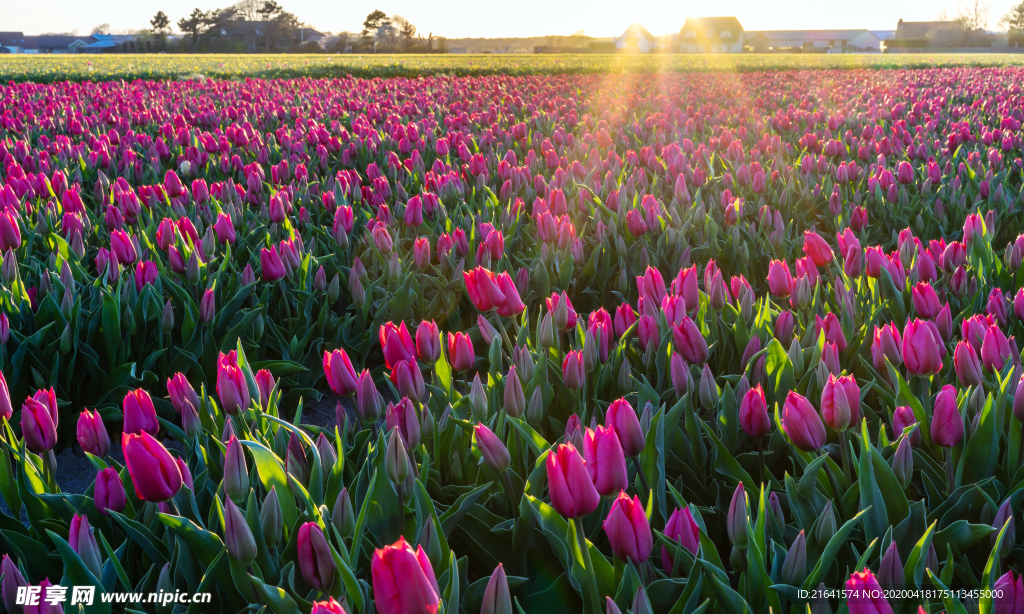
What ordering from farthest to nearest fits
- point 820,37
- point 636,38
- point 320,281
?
1. point 820,37
2. point 636,38
3. point 320,281

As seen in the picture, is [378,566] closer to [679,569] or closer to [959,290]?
[679,569]

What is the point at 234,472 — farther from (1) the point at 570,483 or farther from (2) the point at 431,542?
(1) the point at 570,483

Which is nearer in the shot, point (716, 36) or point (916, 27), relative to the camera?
point (716, 36)

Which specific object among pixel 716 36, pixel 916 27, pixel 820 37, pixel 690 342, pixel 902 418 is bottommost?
pixel 902 418

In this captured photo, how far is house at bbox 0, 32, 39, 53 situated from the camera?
118188mm

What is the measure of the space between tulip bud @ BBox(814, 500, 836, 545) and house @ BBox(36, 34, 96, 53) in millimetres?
143903

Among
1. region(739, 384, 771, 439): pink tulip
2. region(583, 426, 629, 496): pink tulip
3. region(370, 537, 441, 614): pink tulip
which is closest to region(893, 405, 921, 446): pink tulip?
region(739, 384, 771, 439): pink tulip

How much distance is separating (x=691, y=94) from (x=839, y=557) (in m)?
12.0

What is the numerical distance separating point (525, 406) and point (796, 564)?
76cm

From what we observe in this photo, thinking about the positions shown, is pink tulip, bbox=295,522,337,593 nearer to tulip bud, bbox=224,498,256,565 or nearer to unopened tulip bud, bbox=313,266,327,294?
tulip bud, bbox=224,498,256,565

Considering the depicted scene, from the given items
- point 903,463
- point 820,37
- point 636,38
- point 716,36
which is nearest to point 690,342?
point 903,463

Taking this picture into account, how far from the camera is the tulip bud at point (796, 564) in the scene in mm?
1133

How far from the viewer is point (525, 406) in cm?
173

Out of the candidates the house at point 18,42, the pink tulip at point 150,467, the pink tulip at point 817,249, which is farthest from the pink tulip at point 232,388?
the house at point 18,42
